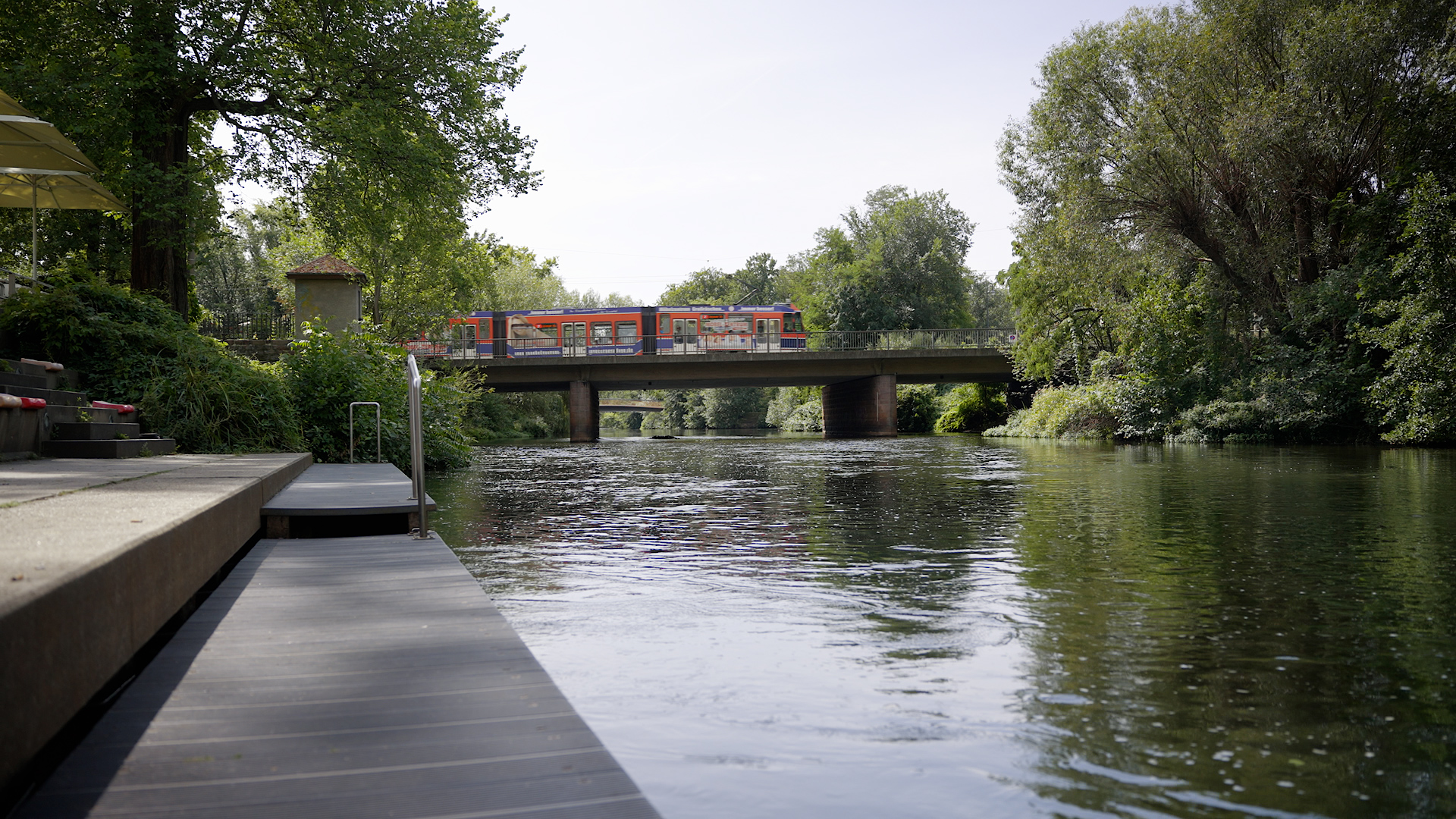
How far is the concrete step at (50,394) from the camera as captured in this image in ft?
32.8

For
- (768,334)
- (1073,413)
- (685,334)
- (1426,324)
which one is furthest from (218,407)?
(768,334)

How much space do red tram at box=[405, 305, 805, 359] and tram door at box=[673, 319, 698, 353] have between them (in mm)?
32

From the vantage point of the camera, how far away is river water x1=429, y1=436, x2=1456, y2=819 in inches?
123

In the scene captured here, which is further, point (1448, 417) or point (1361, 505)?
point (1448, 417)

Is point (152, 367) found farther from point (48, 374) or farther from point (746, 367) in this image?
point (746, 367)

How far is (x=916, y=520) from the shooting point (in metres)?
10.2

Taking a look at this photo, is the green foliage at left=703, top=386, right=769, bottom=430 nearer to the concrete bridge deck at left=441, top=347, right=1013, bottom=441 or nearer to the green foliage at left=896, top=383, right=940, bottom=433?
the green foliage at left=896, top=383, right=940, bottom=433

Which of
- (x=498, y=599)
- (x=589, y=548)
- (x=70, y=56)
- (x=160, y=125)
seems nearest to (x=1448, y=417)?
(x=589, y=548)

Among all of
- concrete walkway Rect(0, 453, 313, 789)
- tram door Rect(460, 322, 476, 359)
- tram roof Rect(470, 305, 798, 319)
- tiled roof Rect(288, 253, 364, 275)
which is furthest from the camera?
tram roof Rect(470, 305, 798, 319)

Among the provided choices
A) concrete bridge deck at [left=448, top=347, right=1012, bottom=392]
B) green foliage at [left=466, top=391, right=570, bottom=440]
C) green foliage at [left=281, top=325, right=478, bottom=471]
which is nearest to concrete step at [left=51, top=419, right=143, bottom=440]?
green foliage at [left=281, top=325, right=478, bottom=471]

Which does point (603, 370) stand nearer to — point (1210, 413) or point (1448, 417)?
point (1210, 413)

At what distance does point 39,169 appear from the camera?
482 inches

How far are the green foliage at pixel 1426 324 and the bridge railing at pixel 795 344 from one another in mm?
19214

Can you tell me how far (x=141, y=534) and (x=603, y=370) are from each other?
38.1 m
